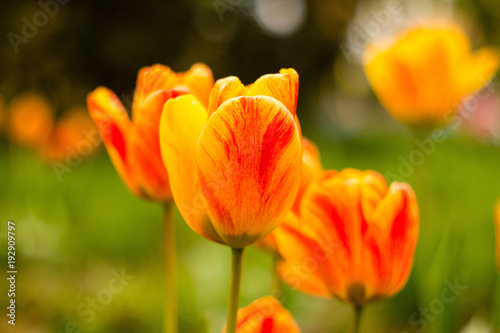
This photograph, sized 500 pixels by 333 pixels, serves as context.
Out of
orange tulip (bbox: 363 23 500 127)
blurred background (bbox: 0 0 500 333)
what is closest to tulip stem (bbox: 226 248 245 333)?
blurred background (bbox: 0 0 500 333)

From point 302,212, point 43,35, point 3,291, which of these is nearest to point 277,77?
point 302,212

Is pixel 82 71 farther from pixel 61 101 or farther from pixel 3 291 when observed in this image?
pixel 3 291

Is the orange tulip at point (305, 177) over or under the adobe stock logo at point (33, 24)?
over

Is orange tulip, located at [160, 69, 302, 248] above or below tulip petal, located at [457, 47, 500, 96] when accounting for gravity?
above

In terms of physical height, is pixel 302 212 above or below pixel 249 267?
above

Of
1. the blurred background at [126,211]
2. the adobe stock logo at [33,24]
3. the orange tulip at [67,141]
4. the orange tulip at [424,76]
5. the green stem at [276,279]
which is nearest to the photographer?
the green stem at [276,279]

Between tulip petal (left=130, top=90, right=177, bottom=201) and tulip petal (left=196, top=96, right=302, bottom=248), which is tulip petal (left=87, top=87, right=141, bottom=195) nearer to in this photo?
tulip petal (left=130, top=90, right=177, bottom=201)

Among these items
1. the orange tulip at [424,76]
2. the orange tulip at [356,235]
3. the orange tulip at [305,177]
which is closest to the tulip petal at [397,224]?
the orange tulip at [356,235]

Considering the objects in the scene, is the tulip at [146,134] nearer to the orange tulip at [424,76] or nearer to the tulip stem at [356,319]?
the tulip stem at [356,319]
